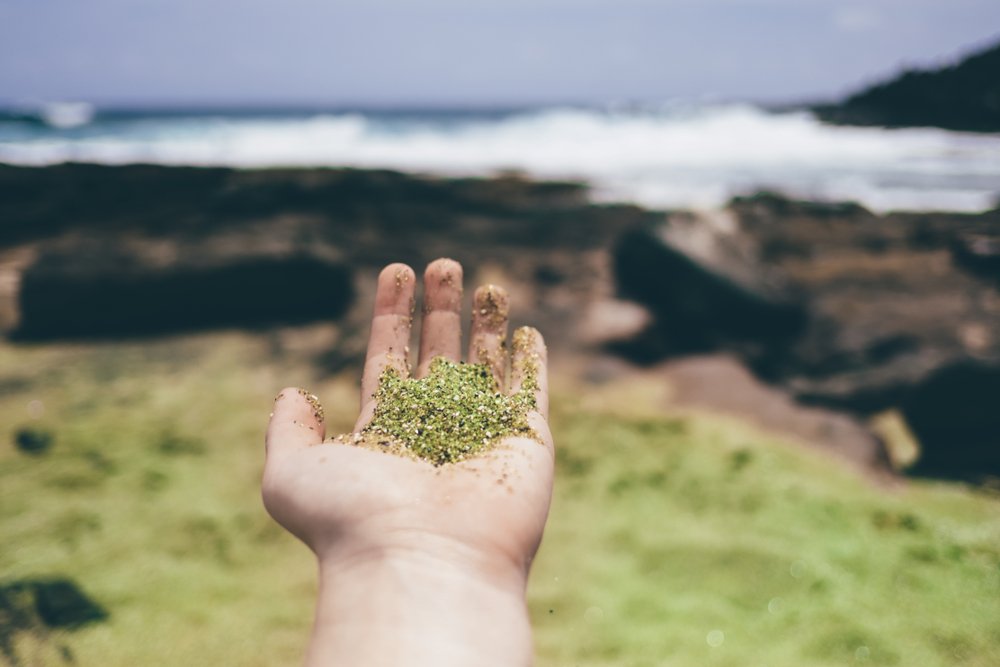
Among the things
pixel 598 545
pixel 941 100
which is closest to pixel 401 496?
pixel 598 545

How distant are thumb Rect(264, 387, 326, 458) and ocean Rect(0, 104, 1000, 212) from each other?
740 cm

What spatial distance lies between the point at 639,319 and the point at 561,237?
→ 1.69m

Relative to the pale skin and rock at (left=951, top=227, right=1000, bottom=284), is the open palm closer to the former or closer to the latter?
the pale skin

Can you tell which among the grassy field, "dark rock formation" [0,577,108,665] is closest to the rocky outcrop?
the grassy field

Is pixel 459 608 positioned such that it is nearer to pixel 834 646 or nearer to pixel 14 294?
pixel 834 646

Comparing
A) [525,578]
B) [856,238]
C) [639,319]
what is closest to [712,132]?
[856,238]

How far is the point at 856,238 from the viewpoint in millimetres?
6555

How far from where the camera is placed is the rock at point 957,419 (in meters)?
3.54

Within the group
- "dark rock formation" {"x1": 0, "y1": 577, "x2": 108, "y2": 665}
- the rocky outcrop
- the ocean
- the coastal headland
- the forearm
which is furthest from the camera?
the ocean

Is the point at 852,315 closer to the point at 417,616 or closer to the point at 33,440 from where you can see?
the point at 417,616

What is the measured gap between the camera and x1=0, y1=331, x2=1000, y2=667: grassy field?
2299 mm

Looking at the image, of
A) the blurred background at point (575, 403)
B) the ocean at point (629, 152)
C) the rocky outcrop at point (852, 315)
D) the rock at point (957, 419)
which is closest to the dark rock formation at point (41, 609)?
the blurred background at point (575, 403)

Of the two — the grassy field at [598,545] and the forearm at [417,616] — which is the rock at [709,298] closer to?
the grassy field at [598,545]

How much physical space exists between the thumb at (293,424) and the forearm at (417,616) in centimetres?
40
